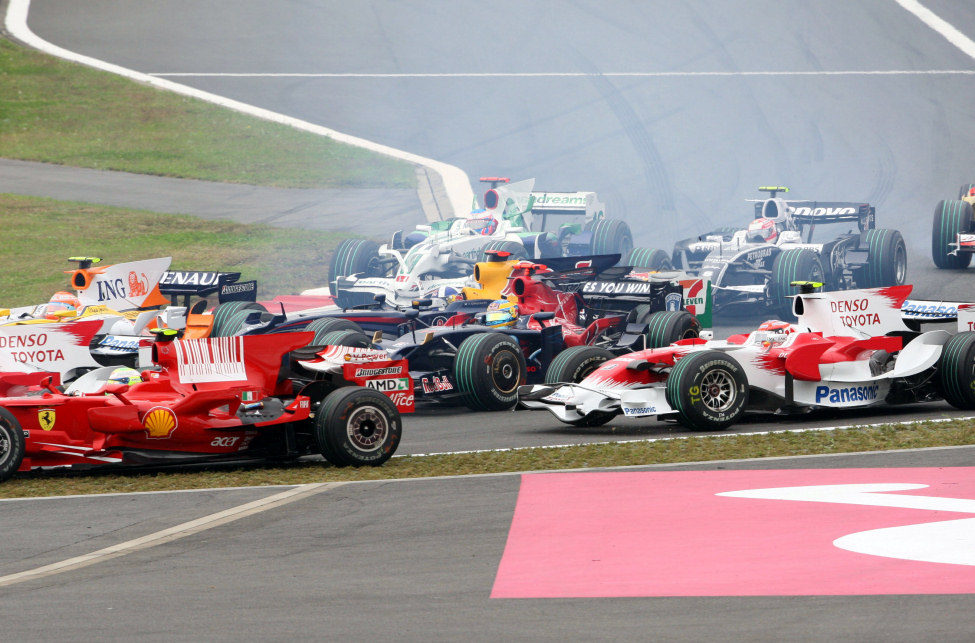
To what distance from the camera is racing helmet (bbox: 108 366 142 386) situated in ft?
41.5

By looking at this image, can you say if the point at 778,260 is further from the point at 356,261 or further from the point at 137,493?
the point at 137,493

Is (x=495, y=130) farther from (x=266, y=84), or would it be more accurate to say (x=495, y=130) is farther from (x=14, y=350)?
(x=14, y=350)

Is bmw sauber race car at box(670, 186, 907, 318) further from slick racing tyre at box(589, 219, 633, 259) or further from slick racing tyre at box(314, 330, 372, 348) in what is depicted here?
slick racing tyre at box(314, 330, 372, 348)

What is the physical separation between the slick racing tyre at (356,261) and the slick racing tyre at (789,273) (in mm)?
8212

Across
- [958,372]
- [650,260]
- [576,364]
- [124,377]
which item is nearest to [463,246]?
[650,260]

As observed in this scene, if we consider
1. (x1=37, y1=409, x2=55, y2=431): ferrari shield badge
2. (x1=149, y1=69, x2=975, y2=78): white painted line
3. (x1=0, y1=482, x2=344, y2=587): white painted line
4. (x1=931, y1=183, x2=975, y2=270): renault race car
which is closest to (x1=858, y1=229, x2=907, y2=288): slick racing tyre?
(x1=931, y1=183, x2=975, y2=270): renault race car

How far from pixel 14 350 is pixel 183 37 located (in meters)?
41.0

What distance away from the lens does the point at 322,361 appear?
12797mm

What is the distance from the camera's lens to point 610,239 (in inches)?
1142

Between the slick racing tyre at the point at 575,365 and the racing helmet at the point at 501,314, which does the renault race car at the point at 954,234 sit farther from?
the slick racing tyre at the point at 575,365

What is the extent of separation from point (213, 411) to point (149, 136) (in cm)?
3696

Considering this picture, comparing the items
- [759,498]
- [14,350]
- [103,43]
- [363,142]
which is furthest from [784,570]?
[103,43]

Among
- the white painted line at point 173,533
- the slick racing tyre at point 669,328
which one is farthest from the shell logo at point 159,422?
the slick racing tyre at point 669,328

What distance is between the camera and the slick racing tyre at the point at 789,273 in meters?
24.2
